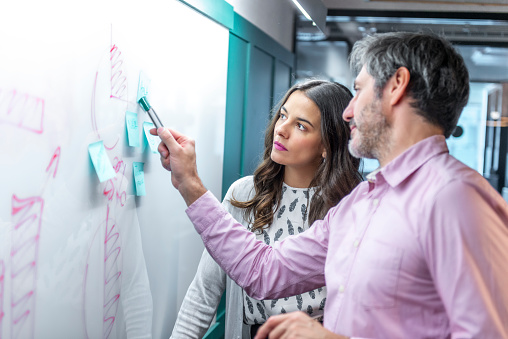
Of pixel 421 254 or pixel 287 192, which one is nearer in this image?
pixel 421 254

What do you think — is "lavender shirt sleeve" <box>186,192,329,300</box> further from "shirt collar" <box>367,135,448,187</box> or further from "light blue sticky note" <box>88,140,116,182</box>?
"shirt collar" <box>367,135,448,187</box>

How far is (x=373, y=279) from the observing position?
1.07m

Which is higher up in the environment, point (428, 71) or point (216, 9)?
point (216, 9)

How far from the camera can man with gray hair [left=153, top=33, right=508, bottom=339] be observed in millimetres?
943

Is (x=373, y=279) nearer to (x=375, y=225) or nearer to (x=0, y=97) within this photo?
(x=375, y=225)

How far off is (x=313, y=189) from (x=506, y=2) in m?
2.80

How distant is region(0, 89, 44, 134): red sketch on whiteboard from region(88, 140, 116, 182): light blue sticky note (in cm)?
20

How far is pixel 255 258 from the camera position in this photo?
4.83ft

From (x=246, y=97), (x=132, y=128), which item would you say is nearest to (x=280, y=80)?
(x=246, y=97)

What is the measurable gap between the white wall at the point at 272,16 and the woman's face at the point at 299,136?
737 millimetres

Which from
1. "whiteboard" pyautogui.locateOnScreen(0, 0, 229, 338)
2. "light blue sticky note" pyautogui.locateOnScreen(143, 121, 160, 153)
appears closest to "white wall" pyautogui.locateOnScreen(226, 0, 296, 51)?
"whiteboard" pyautogui.locateOnScreen(0, 0, 229, 338)

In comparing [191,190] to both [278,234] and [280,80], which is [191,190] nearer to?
[278,234]

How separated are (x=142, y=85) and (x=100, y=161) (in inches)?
11.7

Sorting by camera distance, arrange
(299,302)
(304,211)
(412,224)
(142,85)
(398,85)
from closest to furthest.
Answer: (412,224) < (398,85) < (142,85) < (299,302) < (304,211)
